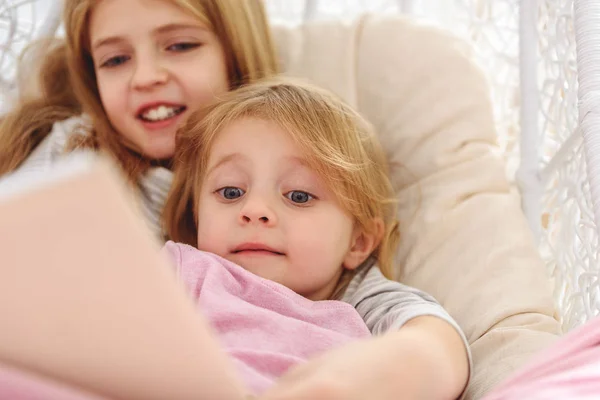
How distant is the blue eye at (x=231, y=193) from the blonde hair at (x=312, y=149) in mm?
65

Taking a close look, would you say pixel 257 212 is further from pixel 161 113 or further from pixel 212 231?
pixel 161 113

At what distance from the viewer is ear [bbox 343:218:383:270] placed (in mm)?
1036

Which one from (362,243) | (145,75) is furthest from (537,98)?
(145,75)

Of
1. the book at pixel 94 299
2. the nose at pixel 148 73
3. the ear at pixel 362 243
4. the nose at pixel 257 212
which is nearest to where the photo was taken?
the book at pixel 94 299

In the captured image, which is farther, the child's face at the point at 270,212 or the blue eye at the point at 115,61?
the blue eye at the point at 115,61

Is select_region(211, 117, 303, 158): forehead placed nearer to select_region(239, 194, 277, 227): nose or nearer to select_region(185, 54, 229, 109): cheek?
select_region(239, 194, 277, 227): nose

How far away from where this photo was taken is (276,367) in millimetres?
751

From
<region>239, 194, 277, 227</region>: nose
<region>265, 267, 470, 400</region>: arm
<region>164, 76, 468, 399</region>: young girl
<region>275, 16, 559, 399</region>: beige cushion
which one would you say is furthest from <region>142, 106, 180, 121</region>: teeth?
<region>265, 267, 470, 400</region>: arm

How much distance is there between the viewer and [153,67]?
1.17 metres

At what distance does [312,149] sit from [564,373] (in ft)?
1.44

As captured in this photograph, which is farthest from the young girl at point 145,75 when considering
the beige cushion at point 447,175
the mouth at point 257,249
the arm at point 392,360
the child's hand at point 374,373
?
the child's hand at point 374,373

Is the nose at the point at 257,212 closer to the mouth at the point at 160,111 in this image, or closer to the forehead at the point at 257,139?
the forehead at the point at 257,139

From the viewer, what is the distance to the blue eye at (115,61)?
124 centimetres

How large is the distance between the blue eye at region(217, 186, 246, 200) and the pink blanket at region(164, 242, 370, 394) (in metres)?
0.08
